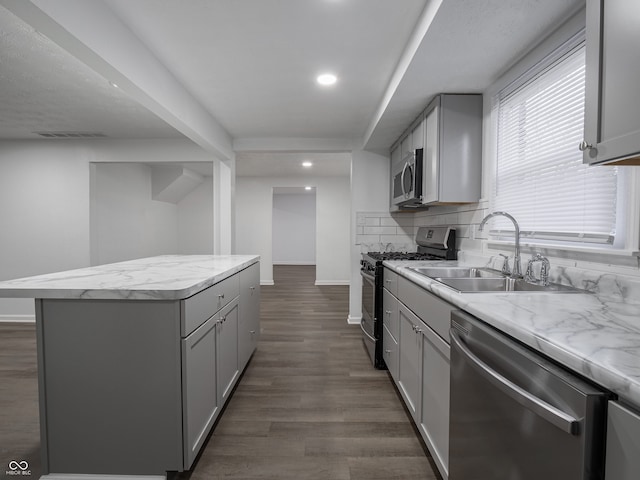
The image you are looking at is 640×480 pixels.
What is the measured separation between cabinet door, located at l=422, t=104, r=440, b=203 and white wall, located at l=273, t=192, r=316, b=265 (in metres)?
8.31

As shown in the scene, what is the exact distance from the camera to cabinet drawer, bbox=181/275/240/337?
59.2 inches

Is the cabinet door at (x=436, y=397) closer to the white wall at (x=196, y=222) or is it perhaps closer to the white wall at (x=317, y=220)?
the white wall at (x=317, y=220)

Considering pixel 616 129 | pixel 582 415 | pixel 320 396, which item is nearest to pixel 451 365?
pixel 582 415

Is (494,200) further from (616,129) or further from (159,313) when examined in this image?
(159,313)

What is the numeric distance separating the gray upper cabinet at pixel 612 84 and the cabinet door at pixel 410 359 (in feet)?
3.64

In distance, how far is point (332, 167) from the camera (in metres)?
6.26

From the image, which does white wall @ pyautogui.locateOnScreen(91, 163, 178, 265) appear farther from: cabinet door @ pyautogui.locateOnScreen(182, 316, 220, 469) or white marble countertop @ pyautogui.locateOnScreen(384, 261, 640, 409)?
white marble countertop @ pyautogui.locateOnScreen(384, 261, 640, 409)

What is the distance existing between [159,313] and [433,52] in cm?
188

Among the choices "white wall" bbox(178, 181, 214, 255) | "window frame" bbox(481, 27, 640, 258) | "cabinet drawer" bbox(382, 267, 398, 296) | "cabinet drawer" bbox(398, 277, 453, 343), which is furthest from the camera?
"white wall" bbox(178, 181, 214, 255)

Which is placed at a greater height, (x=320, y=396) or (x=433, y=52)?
(x=433, y=52)

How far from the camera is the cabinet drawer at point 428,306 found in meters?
1.42

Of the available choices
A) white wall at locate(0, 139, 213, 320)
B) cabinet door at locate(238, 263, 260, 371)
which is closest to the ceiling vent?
white wall at locate(0, 139, 213, 320)

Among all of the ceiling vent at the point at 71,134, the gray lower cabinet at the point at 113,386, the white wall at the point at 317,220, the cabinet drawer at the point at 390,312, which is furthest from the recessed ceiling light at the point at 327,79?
the white wall at the point at 317,220

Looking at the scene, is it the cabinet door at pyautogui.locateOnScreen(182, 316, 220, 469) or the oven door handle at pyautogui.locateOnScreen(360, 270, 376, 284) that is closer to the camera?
the cabinet door at pyautogui.locateOnScreen(182, 316, 220, 469)
